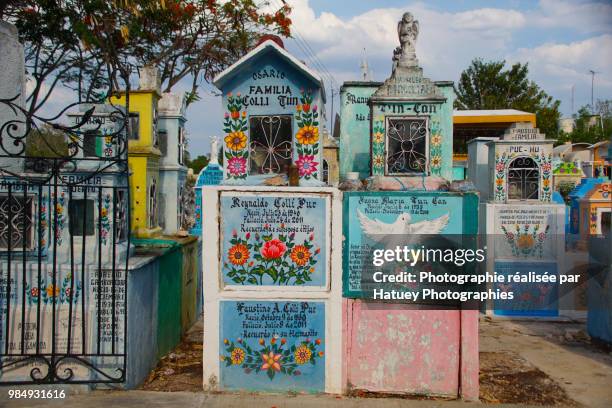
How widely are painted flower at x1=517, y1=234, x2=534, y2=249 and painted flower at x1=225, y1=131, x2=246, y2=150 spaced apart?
629cm

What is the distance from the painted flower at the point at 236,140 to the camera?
624 cm

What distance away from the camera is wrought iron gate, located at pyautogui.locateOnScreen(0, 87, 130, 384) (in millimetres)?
5672

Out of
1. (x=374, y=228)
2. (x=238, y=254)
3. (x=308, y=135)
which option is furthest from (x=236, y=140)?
(x=374, y=228)

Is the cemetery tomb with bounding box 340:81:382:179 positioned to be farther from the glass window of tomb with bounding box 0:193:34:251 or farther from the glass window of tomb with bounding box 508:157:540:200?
the glass window of tomb with bounding box 508:157:540:200

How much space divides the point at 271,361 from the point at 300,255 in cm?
110

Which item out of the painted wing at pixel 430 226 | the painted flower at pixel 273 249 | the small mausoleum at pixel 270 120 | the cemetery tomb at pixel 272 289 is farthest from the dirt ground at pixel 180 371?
the painted wing at pixel 430 226

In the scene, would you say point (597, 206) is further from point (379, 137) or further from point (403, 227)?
point (403, 227)

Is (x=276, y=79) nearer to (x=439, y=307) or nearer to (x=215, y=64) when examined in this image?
(x=439, y=307)

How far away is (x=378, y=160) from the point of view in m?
6.96

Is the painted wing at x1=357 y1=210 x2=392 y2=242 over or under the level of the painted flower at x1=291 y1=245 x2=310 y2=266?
over

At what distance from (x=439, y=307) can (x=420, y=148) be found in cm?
190

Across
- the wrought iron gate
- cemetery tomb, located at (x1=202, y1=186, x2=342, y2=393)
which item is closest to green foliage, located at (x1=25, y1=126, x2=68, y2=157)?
the wrought iron gate

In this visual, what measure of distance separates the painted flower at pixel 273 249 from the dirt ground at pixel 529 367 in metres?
1.60

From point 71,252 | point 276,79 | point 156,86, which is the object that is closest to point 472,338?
point 276,79
